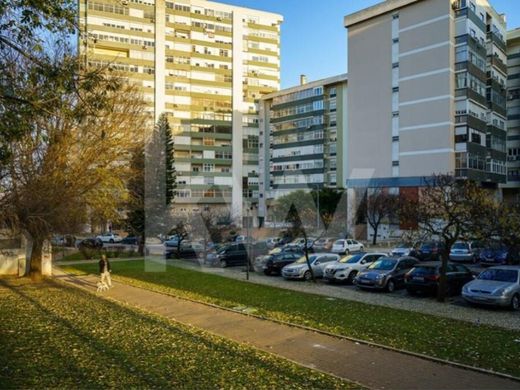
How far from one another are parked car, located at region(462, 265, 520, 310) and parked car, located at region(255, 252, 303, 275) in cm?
1033

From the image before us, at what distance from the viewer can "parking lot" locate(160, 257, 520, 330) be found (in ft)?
43.1

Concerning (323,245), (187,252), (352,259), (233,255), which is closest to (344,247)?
(323,245)

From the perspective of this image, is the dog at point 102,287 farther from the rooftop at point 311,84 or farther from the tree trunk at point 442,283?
the rooftop at point 311,84

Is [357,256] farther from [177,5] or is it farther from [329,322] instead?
[177,5]

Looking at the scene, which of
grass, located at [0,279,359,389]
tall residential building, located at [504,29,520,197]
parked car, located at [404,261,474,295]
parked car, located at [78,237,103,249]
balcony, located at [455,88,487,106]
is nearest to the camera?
grass, located at [0,279,359,389]

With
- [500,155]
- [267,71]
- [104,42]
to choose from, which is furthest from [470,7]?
[104,42]

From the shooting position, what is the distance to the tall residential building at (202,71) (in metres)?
68.9

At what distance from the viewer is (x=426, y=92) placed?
164 feet

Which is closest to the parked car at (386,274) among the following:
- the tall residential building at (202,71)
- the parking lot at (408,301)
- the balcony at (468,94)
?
the parking lot at (408,301)

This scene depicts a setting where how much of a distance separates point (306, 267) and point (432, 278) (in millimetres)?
6675

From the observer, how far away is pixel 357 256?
72.3 feet

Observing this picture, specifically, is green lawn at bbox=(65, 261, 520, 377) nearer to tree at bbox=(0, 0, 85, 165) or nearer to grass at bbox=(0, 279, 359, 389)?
grass at bbox=(0, 279, 359, 389)

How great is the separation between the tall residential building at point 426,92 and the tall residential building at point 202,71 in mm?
23679

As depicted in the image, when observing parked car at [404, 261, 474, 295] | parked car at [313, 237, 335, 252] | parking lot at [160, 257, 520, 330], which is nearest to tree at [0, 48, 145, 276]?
parking lot at [160, 257, 520, 330]
